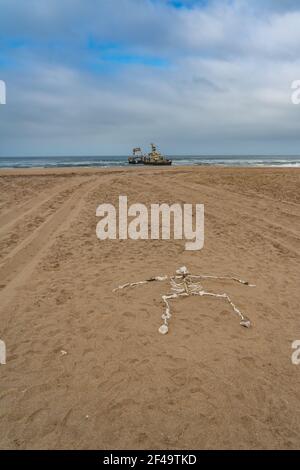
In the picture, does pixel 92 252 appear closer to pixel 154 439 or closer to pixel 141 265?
pixel 141 265

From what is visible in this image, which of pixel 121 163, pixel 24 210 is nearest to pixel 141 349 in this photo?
pixel 24 210

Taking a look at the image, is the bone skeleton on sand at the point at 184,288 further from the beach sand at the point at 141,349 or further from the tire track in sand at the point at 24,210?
the tire track in sand at the point at 24,210

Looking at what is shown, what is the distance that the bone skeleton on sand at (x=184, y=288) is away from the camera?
4991mm

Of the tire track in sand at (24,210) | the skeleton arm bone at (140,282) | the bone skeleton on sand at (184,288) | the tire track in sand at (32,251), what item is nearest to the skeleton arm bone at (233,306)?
the bone skeleton on sand at (184,288)

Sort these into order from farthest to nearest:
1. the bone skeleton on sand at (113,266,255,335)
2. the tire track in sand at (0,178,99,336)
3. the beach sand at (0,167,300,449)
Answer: the tire track in sand at (0,178,99,336) < the bone skeleton on sand at (113,266,255,335) < the beach sand at (0,167,300,449)

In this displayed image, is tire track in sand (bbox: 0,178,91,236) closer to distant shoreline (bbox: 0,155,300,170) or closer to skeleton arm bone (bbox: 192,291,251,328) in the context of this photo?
skeleton arm bone (bbox: 192,291,251,328)

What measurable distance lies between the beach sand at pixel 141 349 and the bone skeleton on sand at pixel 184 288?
11 centimetres

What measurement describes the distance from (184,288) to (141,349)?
1.91m

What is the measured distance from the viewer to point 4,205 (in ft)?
41.6

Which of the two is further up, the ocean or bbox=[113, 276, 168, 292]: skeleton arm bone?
the ocean

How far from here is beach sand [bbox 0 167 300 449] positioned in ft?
10.5

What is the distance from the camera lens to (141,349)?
14.2 ft

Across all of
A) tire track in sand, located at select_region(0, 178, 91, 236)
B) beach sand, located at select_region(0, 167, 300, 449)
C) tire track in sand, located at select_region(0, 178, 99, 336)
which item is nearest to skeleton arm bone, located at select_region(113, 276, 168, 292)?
beach sand, located at select_region(0, 167, 300, 449)

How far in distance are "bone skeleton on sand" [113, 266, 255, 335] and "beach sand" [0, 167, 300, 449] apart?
113 millimetres
